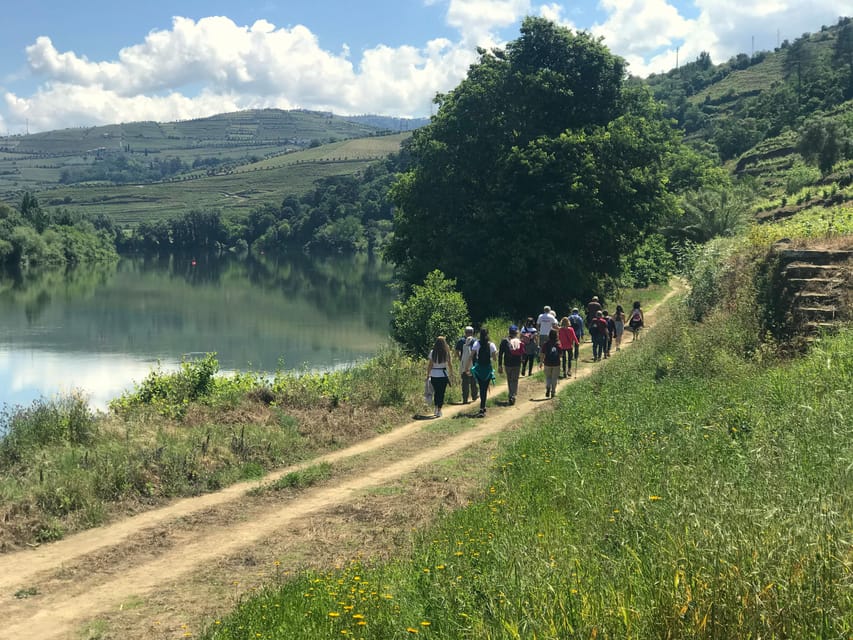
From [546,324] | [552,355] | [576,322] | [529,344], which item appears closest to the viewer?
[552,355]

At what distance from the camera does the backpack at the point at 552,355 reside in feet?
52.4

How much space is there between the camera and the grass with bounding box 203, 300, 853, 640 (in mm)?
3969

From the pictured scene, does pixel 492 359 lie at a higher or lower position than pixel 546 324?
lower

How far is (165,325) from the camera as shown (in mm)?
48188

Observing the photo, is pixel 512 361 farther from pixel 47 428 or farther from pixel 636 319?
pixel 636 319

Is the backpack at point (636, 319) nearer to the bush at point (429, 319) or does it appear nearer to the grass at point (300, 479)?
the bush at point (429, 319)

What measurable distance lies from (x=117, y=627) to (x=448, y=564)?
10.2ft

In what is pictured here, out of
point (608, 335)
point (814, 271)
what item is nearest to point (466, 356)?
point (608, 335)

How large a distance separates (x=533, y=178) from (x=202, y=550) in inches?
991

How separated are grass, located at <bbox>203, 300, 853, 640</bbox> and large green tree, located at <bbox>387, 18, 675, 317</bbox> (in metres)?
20.0

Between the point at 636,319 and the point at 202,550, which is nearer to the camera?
the point at 202,550

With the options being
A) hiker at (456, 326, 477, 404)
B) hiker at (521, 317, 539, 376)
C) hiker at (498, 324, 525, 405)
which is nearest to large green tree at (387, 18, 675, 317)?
hiker at (521, 317, 539, 376)

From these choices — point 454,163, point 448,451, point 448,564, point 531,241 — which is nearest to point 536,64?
point 454,163

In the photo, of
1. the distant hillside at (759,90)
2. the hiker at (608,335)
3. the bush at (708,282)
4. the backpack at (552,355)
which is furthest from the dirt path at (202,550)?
the distant hillside at (759,90)
